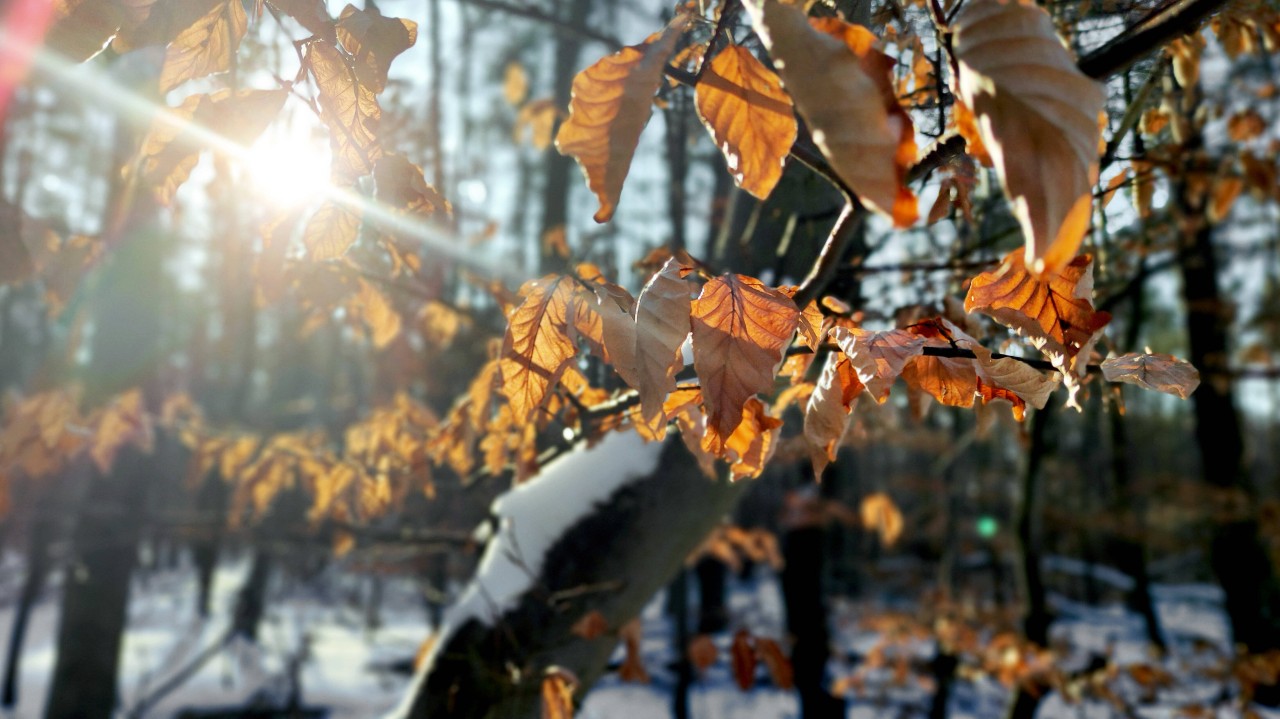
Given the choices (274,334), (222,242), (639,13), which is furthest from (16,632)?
(639,13)

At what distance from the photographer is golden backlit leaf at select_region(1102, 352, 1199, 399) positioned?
29.5 inches

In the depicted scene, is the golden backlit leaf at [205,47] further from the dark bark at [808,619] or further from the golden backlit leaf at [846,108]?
the dark bark at [808,619]

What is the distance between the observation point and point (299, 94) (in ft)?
2.79

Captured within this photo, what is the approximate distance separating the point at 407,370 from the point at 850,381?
185 inches

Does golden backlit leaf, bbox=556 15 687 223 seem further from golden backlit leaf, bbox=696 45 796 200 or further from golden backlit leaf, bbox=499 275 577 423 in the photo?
golden backlit leaf, bbox=499 275 577 423

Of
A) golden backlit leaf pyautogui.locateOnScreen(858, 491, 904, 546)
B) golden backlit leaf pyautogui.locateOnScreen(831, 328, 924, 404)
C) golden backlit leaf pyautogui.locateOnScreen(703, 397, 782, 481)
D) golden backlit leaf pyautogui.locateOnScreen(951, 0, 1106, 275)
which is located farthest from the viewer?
golden backlit leaf pyautogui.locateOnScreen(858, 491, 904, 546)

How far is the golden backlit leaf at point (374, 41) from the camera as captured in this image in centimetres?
79

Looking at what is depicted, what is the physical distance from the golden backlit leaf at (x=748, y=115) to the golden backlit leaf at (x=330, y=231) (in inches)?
29.8

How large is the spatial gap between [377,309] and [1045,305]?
5.48 ft

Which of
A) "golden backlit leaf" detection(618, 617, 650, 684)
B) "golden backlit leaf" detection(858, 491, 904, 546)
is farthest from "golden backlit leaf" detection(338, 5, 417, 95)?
"golden backlit leaf" detection(858, 491, 904, 546)

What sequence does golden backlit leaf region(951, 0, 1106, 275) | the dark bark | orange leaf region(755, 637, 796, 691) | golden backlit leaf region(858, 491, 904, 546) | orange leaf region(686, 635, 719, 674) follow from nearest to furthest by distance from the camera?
golden backlit leaf region(951, 0, 1106, 275) → orange leaf region(755, 637, 796, 691) → orange leaf region(686, 635, 719, 674) → golden backlit leaf region(858, 491, 904, 546) → the dark bark

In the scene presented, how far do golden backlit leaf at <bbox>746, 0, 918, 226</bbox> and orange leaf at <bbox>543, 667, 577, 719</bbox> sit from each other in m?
1.45

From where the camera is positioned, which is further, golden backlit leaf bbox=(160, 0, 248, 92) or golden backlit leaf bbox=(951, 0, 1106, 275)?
golden backlit leaf bbox=(160, 0, 248, 92)

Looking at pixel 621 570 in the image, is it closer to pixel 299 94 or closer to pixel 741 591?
pixel 299 94
